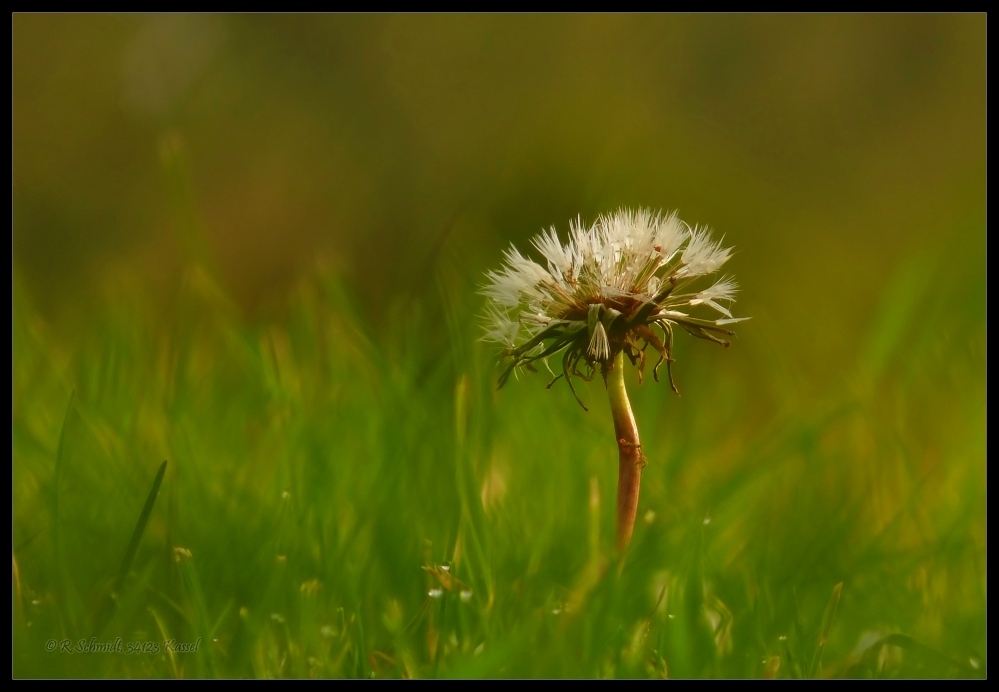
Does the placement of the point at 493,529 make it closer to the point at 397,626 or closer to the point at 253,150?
the point at 397,626

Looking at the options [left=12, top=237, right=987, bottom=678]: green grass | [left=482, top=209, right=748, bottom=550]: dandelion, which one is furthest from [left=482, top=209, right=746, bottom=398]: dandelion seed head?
[left=12, top=237, right=987, bottom=678]: green grass

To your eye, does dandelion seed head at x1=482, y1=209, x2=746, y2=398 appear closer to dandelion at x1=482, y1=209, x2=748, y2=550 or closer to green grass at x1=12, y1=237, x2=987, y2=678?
dandelion at x1=482, y1=209, x2=748, y2=550

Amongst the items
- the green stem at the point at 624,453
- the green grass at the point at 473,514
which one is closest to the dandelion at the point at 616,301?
the green stem at the point at 624,453

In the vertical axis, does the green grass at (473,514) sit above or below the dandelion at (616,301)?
below

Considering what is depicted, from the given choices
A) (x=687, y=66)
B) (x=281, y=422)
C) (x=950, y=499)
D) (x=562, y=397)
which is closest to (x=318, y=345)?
(x=281, y=422)

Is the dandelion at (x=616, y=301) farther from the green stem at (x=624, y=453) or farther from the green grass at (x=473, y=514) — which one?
the green grass at (x=473, y=514)
